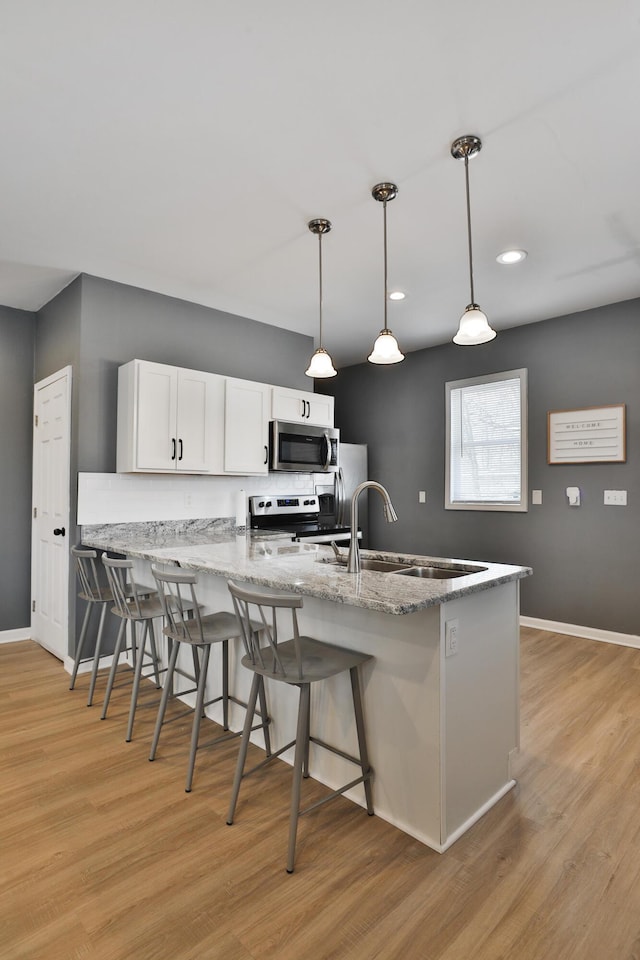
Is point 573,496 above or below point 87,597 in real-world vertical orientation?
above

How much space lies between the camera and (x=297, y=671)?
184 centimetres

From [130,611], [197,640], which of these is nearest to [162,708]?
[197,640]

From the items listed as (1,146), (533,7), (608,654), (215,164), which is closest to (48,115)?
(1,146)

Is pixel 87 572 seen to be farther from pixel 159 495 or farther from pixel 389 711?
pixel 389 711

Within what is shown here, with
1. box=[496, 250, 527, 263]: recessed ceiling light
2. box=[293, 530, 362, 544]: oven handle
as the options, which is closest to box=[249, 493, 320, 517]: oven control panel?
box=[293, 530, 362, 544]: oven handle

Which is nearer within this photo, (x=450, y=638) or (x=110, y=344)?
(x=450, y=638)

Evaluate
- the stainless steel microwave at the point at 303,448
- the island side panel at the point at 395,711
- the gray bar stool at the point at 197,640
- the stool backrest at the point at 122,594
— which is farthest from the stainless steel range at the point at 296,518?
the island side panel at the point at 395,711

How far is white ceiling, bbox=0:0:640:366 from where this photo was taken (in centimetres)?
170

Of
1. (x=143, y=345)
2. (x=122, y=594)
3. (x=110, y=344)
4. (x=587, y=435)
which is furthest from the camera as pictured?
(x=587, y=435)

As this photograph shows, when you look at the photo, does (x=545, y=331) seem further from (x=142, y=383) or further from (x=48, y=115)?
(x=48, y=115)

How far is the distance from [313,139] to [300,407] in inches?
98.0

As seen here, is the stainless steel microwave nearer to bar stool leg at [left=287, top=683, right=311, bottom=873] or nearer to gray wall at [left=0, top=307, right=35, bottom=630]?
gray wall at [left=0, top=307, right=35, bottom=630]

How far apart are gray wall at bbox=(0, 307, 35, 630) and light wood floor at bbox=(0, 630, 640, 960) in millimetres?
1919

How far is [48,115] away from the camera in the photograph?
2100 millimetres
